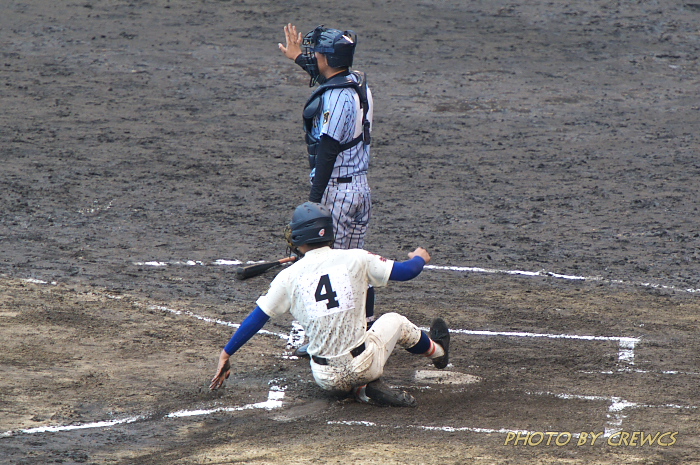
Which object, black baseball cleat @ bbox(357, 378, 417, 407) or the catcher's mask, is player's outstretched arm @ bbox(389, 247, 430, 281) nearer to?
black baseball cleat @ bbox(357, 378, 417, 407)

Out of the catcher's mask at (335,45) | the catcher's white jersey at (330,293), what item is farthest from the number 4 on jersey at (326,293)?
the catcher's mask at (335,45)

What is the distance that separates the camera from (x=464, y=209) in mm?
9664

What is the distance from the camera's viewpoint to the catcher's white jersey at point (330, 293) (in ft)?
16.3

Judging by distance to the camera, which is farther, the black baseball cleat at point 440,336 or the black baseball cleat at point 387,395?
the black baseball cleat at point 440,336

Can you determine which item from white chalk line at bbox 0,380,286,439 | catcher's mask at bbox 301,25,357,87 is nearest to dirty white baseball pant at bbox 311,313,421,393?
white chalk line at bbox 0,380,286,439

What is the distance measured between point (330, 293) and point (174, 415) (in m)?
1.14

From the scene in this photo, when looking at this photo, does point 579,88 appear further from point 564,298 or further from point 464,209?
point 564,298

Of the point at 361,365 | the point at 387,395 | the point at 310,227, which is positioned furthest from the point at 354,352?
the point at 310,227

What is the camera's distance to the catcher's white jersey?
4.98 metres

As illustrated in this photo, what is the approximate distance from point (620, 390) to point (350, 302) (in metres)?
1.80

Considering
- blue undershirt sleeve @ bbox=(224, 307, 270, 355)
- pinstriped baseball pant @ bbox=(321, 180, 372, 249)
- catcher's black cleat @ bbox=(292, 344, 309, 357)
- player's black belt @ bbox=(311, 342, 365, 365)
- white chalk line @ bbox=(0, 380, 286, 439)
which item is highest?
pinstriped baseball pant @ bbox=(321, 180, 372, 249)

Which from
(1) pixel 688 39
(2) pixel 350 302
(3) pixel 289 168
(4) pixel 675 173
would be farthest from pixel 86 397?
(1) pixel 688 39

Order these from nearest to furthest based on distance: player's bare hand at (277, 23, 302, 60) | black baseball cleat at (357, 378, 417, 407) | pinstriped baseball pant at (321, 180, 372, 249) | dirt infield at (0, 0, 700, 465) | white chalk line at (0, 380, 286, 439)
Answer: white chalk line at (0, 380, 286, 439) < dirt infield at (0, 0, 700, 465) < black baseball cleat at (357, 378, 417, 407) < pinstriped baseball pant at (321, 180, 372, 249) < player's bare hand at (277, 23, 302, 60)

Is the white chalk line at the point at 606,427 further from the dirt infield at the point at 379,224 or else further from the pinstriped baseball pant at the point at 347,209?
the pinstriped baseball pant at the point at 347,209
